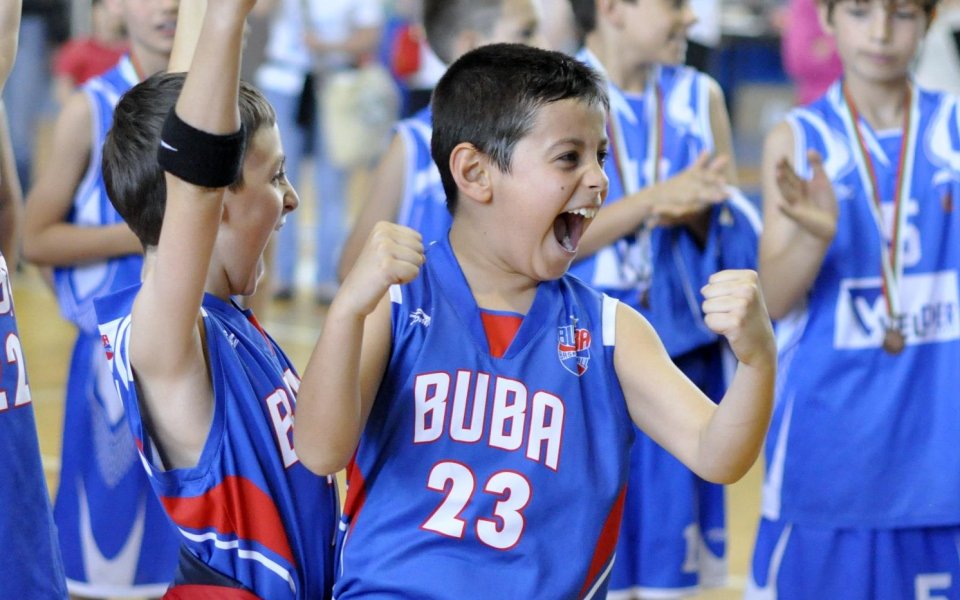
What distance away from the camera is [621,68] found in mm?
3260

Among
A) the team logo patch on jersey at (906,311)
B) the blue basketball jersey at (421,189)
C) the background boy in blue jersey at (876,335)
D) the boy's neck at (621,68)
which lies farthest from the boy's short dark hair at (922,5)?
the blue basketball jersey at (421,189)

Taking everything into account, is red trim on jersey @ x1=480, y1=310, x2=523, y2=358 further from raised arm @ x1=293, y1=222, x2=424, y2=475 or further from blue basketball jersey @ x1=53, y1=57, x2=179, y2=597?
blue basketball jersey @ x1=53, y1=57, x2=179, y2=597

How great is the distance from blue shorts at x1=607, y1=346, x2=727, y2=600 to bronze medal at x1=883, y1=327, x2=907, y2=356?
0.43m

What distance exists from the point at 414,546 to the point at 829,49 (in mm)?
5463

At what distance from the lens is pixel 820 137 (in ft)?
9.78

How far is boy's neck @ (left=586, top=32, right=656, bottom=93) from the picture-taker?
3.26 meters

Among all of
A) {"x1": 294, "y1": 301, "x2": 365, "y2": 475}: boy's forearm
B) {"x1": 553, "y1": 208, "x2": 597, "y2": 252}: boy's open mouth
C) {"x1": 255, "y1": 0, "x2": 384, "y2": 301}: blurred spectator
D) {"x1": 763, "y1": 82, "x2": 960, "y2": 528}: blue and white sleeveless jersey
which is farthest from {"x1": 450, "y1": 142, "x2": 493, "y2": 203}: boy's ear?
{"x1": 255, "y1": 0, "x2": 384, "y2": 301}: blurred spectator

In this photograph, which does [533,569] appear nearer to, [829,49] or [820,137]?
[820,137]

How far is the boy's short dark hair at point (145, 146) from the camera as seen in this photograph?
194cm

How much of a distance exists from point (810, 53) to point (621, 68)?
13.6 ft

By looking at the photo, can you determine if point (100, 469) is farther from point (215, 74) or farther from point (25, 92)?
point (25, 92)

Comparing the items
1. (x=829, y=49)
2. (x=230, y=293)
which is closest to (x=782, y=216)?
(x=230, y=293)

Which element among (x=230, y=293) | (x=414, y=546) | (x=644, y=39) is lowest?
(x=414, y=546)

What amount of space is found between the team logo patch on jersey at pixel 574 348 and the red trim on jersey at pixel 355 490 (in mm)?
314
